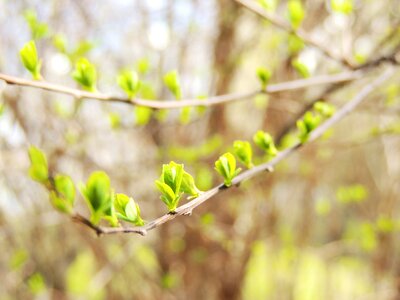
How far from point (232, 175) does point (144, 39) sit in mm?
1756

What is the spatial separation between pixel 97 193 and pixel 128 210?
0.18ft

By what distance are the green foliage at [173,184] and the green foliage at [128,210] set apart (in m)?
0.04

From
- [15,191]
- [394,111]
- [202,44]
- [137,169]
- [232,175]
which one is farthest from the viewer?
[202,44]

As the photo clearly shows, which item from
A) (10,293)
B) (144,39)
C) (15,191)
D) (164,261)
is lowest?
(164,261)

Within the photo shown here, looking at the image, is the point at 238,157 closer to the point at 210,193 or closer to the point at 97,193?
the point at 210,193

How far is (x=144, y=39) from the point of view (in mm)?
2260

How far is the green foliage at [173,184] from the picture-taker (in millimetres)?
543

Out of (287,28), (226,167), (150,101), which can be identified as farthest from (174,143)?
(226,167)

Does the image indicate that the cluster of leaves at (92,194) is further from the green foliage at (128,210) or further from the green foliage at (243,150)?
the green foliage at (243,150)

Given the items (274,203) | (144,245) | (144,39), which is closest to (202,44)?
(144,39)

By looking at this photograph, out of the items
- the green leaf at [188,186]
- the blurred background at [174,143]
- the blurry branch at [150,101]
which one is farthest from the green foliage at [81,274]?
the green leaf at [188,186]

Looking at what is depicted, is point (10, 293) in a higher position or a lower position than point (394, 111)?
lower

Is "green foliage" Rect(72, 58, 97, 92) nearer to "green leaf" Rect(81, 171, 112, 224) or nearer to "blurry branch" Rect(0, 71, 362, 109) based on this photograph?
"blurry branch" Rect(0, 71, 362, 109)

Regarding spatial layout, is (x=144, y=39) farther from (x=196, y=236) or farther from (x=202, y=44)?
(x=196, y=236)
